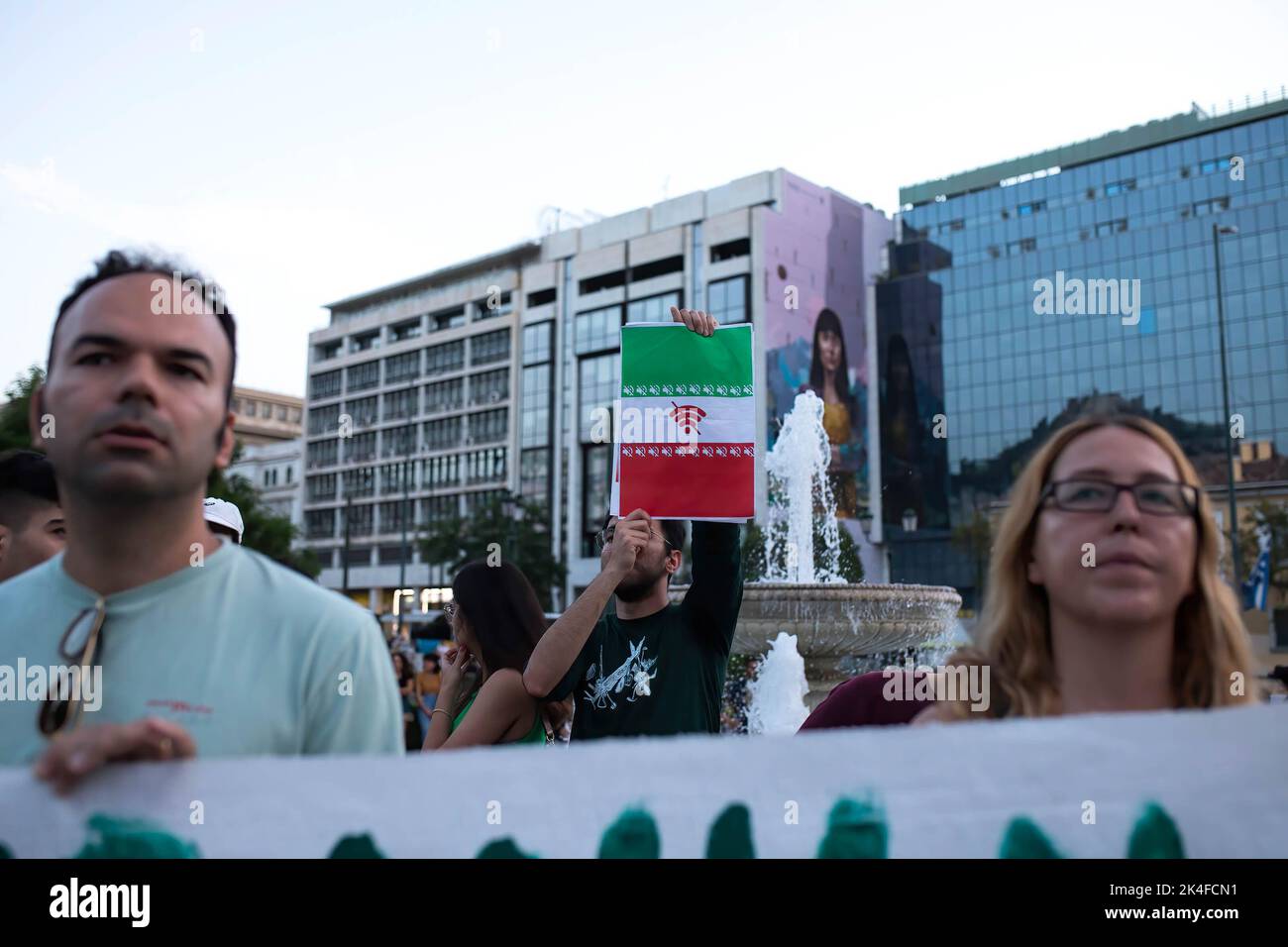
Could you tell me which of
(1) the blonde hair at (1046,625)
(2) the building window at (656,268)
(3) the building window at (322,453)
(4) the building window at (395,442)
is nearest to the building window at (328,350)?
(3) the building window at (322,453)

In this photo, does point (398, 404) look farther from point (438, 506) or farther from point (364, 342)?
point (438, 506)

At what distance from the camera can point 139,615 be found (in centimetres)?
179

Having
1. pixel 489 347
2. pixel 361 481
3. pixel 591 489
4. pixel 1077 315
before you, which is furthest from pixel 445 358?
pixel 1077 315

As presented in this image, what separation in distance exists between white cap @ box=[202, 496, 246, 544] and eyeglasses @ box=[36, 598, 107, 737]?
2933 mm

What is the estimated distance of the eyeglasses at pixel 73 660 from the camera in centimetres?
174

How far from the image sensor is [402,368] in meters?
82.6

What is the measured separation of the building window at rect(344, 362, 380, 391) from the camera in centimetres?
8488

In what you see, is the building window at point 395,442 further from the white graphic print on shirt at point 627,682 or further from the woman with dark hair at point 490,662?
the white graphic print on shirt at point 627,682

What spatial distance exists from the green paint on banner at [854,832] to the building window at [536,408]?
234 ft

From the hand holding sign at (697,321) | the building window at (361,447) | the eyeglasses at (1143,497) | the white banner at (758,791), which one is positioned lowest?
the white banner at (758,791)

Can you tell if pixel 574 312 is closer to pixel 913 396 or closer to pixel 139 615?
pixel 913 396

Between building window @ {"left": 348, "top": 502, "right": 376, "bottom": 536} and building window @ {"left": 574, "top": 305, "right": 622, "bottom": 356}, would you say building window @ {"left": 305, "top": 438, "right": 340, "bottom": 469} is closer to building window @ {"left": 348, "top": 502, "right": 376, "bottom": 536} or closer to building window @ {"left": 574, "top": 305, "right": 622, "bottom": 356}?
building window @ {"left": 348, "top": 502, "right": 376, "bottom": 536}
